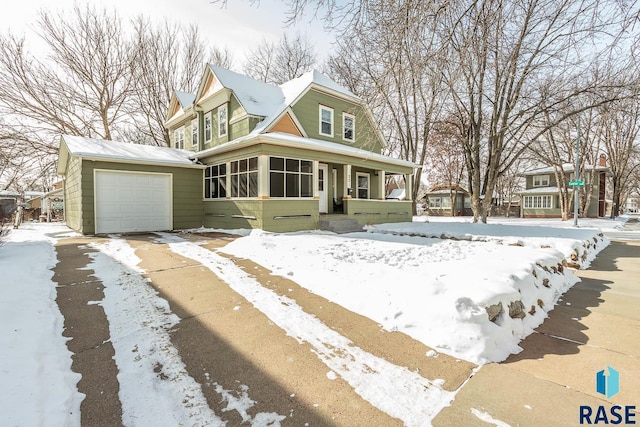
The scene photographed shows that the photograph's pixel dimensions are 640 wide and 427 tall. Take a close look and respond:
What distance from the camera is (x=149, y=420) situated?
5.93ft

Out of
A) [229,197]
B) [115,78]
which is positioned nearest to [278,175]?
[229,197]

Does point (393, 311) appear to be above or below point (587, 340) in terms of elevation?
above

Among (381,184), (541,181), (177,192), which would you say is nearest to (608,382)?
(381,184)

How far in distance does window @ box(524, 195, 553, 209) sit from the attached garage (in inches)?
1344

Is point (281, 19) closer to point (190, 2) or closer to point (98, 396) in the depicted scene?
point (190, 2)

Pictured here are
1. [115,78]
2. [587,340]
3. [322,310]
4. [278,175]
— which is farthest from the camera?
[115,78]

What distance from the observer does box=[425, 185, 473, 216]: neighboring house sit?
119 feet

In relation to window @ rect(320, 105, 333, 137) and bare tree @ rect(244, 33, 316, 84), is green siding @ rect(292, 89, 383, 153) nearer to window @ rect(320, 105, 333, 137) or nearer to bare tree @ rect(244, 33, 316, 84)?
window @ rect(320, 105, 333, 137)

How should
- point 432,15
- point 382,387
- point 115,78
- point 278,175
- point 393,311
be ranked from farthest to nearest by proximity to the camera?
point 115,78 → point 278,175 → point 432,15 → point 393,311 → point 382,387

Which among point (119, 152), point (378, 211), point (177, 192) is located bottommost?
point (378, 211)

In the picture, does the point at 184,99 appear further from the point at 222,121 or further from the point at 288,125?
the point at 288,125

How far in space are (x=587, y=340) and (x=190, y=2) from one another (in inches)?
248

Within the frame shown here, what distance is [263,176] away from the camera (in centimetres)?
974

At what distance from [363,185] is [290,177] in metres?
5.48
